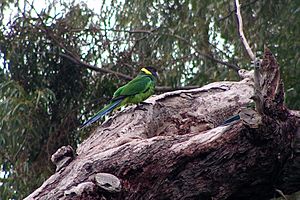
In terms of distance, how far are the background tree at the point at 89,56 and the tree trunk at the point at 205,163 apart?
9.44 ft

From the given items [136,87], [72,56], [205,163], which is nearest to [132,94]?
[136,87]

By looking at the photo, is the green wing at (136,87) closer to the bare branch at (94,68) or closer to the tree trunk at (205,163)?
the tree trunk at (205,163)

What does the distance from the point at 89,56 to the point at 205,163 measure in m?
3.88

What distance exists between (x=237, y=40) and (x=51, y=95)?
1.53 meters

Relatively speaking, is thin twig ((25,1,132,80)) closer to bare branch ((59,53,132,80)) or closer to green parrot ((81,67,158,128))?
bare branch ((59,53,132,80))

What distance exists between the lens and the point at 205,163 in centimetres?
283

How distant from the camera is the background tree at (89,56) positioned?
5977mm

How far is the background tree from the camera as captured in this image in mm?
5977

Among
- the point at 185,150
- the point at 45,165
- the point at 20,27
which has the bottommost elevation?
the point at 45,165

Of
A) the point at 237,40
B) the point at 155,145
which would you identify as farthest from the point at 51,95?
the point at 155,145

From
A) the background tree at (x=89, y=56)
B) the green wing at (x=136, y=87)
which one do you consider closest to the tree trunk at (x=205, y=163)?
the green wing at (x=136, y=87)

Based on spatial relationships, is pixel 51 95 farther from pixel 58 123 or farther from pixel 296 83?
pixel 296 83

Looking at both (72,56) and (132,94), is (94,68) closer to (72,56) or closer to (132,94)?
(72,56)

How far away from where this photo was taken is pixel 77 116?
20.8 feet
